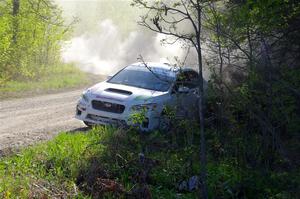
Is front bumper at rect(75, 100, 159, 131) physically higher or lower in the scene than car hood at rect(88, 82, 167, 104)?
lower

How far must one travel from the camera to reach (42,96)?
17422 millimetres

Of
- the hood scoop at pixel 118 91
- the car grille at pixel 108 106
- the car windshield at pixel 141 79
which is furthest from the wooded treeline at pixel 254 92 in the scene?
the car windshield at pixel 141 79

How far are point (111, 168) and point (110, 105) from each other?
131 inches

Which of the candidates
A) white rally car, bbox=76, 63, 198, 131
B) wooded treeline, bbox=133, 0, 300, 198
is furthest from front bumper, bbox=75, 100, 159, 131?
wooded treeline, bbox=133, 0, 300, 198

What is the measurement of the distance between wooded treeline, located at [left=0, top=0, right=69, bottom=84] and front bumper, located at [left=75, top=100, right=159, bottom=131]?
A: 854 cm

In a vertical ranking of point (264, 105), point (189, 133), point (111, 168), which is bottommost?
point (111, 168)

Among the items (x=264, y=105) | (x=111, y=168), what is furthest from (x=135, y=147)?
(x=264, y=105)

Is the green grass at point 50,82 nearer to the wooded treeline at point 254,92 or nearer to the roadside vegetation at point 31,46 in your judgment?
the roadside vegetation at point 31,46

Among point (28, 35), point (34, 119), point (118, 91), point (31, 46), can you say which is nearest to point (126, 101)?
point (118, 91)

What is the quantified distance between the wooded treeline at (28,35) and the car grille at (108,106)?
878 cm

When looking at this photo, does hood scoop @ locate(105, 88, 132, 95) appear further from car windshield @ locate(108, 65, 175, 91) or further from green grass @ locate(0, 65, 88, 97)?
green grass @ locate(0, 65, 88, 97)

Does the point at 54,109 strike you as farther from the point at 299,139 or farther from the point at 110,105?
the point at 299,139

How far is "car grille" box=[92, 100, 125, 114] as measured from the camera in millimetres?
10680

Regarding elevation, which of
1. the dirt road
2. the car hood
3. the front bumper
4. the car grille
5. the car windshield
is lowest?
the dirt road
